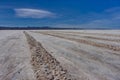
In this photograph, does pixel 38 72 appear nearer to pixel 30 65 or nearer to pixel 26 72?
pixel 26 72

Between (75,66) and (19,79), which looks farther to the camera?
(75,66)

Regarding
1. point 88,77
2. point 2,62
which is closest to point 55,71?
point 88,77

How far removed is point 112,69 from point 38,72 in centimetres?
256

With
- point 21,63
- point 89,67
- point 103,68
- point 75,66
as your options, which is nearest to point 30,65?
point 21,63

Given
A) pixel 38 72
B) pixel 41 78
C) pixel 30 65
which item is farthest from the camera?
pixel 30 65

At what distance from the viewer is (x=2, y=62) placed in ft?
28.2

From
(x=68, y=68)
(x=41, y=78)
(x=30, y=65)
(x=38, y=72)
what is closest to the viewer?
(x=41, y=78)

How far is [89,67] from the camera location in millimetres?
7676

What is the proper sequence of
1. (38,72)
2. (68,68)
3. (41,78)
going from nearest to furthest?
(41,78) → (38,72) → (68,68)

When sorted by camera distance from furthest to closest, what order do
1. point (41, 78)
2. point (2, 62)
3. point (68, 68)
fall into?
point (2, 62) < point (68, 68) < point (41, 78)

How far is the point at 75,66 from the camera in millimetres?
7797

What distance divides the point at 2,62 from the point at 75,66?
2958 mm

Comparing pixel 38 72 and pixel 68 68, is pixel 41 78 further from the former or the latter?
pixel 68 68

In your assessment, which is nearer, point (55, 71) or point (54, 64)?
point (55, 71)
